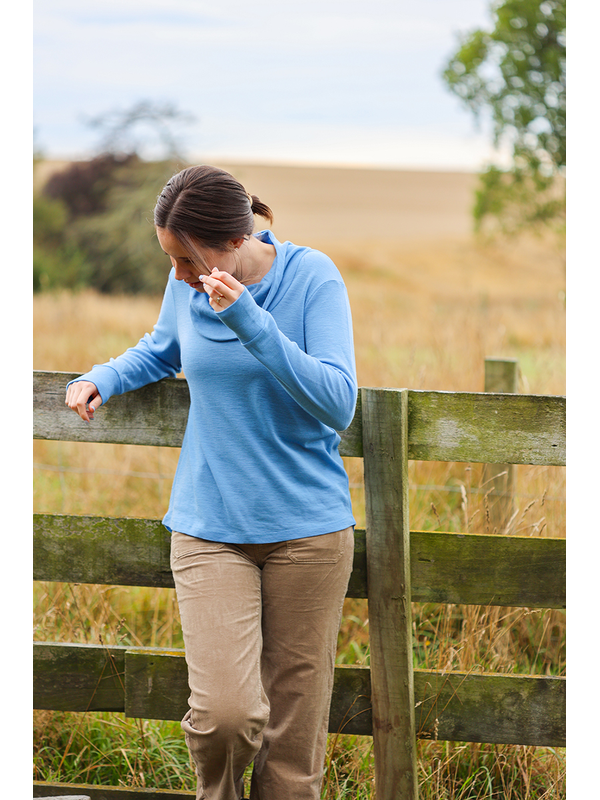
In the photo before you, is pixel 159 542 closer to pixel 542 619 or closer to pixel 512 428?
pixel 512 428

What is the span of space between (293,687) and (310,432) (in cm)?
75

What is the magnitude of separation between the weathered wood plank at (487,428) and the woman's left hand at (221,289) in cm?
78

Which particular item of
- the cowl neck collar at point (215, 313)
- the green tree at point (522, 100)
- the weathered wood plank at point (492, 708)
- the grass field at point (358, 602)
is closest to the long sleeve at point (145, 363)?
the cowl neck collar at point (215, 313)

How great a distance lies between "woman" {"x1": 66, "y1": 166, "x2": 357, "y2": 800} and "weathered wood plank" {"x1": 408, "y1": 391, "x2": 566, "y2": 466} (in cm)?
36

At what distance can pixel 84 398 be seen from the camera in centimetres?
223

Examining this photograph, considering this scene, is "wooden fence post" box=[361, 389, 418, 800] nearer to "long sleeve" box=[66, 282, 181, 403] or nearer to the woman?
the woman

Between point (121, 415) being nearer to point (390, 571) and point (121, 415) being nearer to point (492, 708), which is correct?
point (390, 571)

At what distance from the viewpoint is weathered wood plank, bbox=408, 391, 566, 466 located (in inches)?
88.9

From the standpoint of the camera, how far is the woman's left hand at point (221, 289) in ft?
5.88

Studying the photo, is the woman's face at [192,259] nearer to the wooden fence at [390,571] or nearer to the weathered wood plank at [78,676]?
the wooden fence at [390,571]

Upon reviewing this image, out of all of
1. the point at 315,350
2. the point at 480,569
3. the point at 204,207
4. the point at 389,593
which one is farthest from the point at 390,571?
the point at 204,207

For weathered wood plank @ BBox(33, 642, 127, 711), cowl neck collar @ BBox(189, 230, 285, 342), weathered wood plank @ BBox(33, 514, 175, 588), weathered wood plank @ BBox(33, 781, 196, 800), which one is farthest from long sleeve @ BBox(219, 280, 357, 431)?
weathered wood plank @ BBox(33, 781, 196, 800)

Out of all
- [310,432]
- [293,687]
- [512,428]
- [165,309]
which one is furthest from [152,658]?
[512,428]

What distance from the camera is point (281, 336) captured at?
5.92ft
